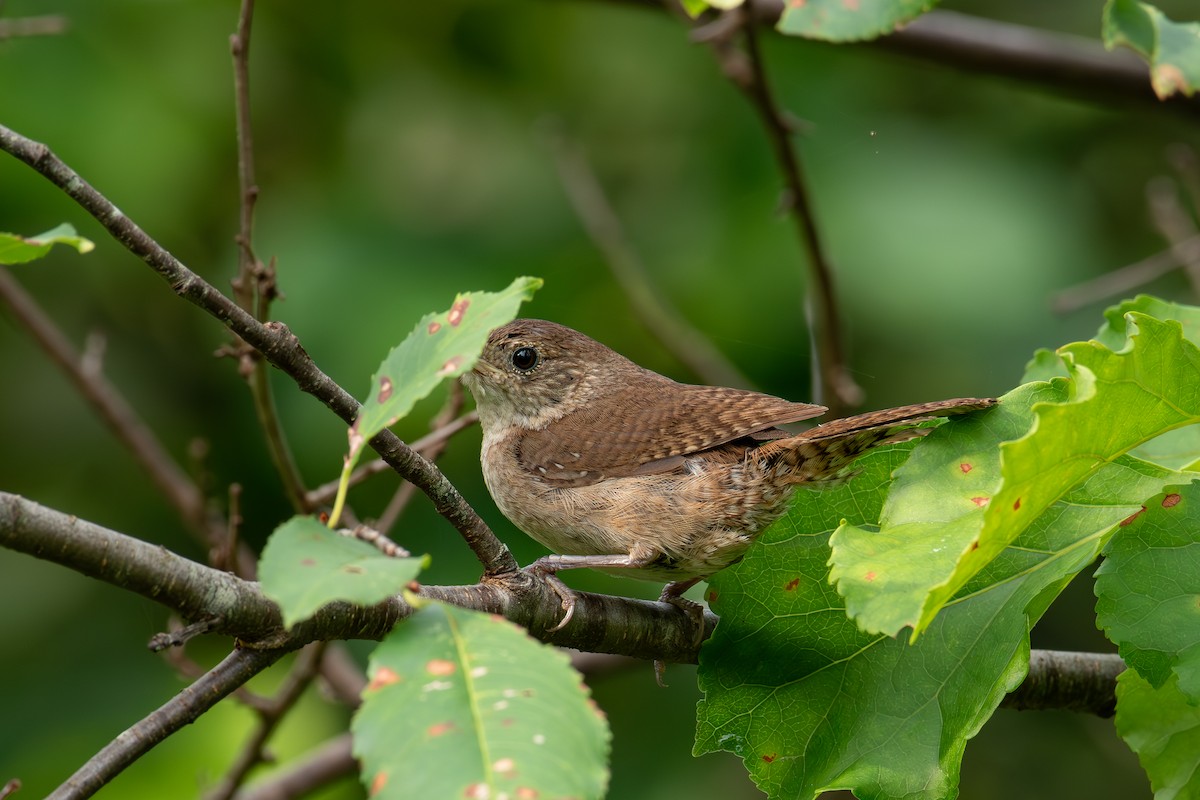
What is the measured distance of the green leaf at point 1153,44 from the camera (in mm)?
2746

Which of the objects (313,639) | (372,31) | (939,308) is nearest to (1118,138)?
(939,308)

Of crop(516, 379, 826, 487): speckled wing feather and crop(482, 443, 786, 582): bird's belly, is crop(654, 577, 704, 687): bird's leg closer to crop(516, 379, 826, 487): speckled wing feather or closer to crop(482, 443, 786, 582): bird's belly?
crop(482, 443, 786, 582): bird's belly

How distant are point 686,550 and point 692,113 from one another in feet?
11.2

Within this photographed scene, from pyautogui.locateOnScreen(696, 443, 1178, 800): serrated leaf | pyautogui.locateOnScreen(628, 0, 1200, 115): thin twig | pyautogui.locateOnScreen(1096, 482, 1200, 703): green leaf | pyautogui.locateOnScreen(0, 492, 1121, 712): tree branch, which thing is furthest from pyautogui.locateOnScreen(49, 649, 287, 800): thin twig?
pyautogui.locateOnScreen(628, 0, 1200, 115): thin twig

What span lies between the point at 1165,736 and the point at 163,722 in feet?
5.56

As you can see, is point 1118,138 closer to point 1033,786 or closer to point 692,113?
point 692,113

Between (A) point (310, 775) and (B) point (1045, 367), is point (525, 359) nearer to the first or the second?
(A) point (310, 775)

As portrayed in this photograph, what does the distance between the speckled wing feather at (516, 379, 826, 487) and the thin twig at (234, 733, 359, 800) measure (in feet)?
4.21

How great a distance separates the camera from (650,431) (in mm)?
3621

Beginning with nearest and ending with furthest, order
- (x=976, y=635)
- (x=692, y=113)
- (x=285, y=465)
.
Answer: (x=976, y=635) < (x=285, y=465) < (x=692, y=113)

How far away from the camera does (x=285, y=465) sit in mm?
3600

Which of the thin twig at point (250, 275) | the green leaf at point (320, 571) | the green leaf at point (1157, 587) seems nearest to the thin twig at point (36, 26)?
the thin twig at point (250, 275)

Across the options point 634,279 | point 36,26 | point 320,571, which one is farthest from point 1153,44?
point 36,26

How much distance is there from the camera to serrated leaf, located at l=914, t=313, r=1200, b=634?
1681 millimetres
